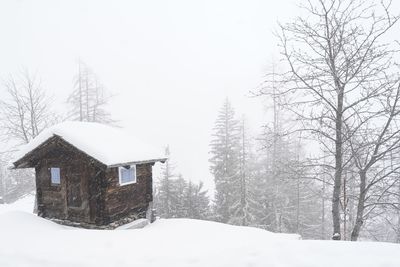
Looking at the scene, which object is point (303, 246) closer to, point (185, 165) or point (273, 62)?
point (273, 62)

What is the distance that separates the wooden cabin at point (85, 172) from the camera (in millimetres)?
12125

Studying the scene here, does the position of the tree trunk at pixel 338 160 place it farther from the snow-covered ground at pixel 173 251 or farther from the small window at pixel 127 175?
the small window at pixel 127 175

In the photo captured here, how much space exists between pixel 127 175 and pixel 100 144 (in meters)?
2.17

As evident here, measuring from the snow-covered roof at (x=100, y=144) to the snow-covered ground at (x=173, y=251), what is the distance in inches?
129

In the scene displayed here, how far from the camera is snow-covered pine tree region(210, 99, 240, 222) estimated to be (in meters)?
30.4

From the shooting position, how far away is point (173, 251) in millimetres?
7180

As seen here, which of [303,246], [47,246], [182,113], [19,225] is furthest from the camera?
[182,113]

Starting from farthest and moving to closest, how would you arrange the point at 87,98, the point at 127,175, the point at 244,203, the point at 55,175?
the point at 87,98, the point at 244,203, the point at 127,175, the point at 55,175

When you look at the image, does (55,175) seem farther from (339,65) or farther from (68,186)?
(339,65)

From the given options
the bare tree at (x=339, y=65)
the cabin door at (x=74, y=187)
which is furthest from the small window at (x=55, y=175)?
the bare tree at (x=339, y=65)

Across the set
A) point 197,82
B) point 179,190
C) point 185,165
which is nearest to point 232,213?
point 179,190

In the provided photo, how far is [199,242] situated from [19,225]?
20.7ft

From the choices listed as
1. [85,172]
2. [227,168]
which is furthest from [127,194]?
[227,168]

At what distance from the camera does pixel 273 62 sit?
31.9 meters
